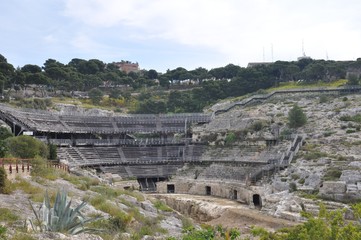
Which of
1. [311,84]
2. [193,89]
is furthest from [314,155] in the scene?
[193,89]

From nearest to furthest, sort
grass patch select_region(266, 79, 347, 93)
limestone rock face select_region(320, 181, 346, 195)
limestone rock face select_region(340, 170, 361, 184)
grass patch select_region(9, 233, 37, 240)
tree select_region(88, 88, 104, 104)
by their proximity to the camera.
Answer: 1. grass patch select_region(9, 233, 37, 240)
2. limestone rock face select_region(320, 181, 346, 195)
3. limestone rock face select_region(340, 170, 361, 184)
4. grass patch select_region(266, 79, 347, 93)
5. tree select_region(88, 88, 104, 104)

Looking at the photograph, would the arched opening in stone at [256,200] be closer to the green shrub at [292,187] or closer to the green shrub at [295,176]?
the green shrub at [295,176]

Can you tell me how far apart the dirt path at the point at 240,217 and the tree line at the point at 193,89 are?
42734mm

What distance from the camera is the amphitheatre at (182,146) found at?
1922 inches

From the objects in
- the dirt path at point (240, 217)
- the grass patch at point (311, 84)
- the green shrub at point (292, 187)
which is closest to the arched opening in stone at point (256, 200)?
the dirt path at point (240, 217)

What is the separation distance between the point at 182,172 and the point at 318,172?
2177cm

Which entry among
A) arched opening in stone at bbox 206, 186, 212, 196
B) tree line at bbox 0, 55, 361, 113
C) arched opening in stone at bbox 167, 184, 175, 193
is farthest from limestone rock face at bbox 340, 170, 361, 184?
A: tree line at bbox 0, 55, 361, 113

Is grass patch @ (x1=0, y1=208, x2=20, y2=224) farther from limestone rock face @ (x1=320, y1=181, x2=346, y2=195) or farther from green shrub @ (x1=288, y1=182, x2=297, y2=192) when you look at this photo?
green shrub @ (x1=288, y1=182, x2=297, y2=192)

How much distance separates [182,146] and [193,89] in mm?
31529

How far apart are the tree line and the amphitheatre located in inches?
569

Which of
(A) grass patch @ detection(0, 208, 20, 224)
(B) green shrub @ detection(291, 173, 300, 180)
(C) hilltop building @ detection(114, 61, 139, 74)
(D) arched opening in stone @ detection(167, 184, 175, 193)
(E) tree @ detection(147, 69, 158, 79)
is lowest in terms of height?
(D) arched opening in stone @ detection(167, 184, 175, 193)

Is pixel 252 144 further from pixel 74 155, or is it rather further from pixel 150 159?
pixel 74 155

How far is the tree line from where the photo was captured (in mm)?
81556

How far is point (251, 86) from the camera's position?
91.1 m
